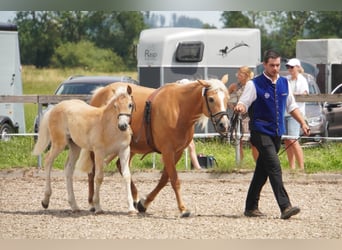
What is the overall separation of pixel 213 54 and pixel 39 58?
18.0m

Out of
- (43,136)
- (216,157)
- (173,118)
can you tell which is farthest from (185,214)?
(216,157)

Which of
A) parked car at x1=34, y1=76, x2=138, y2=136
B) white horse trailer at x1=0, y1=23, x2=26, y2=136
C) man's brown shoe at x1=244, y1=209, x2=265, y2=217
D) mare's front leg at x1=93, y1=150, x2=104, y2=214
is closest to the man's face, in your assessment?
man's brown shoe at x1=244, y1=209, x2=265, y2=217

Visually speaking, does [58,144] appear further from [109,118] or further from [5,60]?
[5,60]

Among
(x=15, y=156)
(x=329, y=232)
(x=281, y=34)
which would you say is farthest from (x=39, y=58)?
(x=329, y=232)

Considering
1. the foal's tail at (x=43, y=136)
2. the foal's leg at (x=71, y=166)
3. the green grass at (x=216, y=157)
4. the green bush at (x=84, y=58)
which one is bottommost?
the green bush at (x=84, y=58)

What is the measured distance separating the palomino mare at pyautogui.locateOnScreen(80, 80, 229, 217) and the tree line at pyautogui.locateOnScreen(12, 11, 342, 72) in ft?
71.4

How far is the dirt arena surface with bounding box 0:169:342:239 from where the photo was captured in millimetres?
6590

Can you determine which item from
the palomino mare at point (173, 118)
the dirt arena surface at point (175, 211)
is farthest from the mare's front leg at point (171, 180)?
the dirt arena surface at point (175, 211)

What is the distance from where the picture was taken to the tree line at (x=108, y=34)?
104 feet

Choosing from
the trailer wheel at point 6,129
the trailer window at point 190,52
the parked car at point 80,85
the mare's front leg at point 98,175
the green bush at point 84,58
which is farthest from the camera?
the green bush at point 84,58

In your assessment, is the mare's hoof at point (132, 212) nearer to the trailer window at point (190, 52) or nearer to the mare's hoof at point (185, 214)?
the mare's hoof at point (185, 214)

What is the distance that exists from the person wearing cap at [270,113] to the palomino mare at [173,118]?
0.93 ft

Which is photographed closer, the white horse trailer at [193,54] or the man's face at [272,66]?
the man's face at [272,66]

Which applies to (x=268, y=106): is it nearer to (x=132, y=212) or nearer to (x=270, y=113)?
(x=270, y=113)
